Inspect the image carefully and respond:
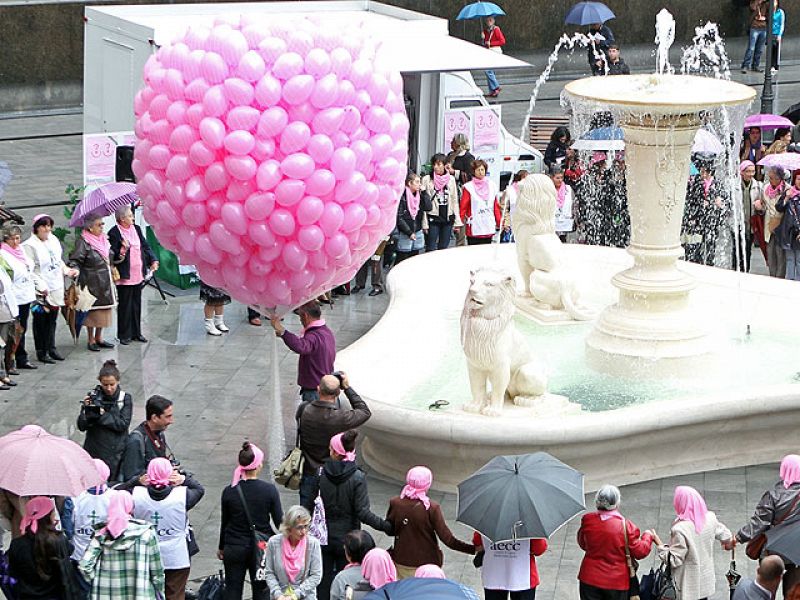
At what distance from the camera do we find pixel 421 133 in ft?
65.7

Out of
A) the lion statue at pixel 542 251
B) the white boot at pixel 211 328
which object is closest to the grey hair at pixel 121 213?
the white boot at pixel 211 328

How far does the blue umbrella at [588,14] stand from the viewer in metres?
26.0

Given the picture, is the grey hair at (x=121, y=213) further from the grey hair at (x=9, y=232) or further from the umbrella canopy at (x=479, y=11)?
the umbrella canopy at (x=479, y=11)

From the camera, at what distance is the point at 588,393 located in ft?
43.5

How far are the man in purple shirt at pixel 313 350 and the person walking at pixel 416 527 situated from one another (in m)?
2.55

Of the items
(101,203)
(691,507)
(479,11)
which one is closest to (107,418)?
(691,507)

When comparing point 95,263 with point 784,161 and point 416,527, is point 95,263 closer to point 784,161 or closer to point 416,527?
point 416,527

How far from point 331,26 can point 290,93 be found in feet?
2.09

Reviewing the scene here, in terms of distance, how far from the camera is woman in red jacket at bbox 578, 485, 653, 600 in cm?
934

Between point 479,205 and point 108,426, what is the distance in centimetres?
727

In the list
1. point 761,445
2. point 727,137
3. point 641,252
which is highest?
point 727,137

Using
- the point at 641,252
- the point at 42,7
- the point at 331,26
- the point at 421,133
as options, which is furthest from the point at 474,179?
the point at 42,7

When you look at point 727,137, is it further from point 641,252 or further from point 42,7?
point 42,7

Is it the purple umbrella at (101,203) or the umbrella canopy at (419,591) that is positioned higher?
the purple umbrella at (101,203)
